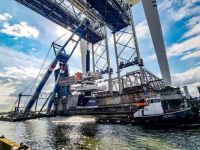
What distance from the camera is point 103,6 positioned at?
35.3m

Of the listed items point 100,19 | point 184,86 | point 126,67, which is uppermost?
point 100,19

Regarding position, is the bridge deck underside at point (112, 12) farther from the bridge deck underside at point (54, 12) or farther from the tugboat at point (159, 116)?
the tugboat at point (159, 116)

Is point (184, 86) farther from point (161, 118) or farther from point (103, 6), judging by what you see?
point (103, 6)

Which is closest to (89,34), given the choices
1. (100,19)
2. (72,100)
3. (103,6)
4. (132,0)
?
(100,19)

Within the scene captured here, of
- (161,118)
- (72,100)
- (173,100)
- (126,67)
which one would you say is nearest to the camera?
(161,118)

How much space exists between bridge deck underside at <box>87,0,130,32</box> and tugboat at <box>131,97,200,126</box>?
106ft

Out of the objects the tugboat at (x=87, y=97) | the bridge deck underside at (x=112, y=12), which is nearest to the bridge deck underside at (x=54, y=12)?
the bridge deck underside at (x=112, y=12)

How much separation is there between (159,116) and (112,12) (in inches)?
1436

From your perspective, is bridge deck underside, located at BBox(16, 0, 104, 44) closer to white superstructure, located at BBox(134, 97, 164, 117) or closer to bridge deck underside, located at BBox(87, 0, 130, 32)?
bridge deck underside, located at BBox(87, 0, 130, 32)

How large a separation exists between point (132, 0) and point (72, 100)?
4297 cm

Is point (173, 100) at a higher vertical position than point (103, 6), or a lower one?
lower

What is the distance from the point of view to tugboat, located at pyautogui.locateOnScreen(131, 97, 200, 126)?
12.4 metres

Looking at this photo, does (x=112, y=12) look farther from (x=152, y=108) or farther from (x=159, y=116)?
(x=159, y=116)

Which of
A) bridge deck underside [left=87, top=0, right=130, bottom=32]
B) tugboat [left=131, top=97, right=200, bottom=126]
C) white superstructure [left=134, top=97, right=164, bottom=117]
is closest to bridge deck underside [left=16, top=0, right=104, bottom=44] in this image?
bridge deck underside [left=87, top=0, right=130, bottom=32]
